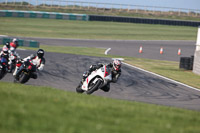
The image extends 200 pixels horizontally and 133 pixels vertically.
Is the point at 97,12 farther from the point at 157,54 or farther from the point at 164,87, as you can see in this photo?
the point at 164,87

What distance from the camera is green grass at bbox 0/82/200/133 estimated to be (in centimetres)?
539

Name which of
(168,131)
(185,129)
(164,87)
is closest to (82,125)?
(168,131)

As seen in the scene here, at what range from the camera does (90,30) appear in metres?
50.7

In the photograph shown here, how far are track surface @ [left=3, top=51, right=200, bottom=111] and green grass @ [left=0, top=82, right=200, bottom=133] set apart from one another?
254 inches

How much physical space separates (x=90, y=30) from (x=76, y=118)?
45051 millimetres

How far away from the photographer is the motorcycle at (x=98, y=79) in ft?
41.8

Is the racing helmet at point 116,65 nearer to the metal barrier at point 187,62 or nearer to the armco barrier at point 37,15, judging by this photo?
the metal barrier at point 187,62

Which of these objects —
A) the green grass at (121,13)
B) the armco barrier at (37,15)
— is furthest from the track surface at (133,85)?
the green grass at (121,13)

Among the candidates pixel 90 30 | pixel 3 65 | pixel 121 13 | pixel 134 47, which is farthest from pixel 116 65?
pixel 121 13

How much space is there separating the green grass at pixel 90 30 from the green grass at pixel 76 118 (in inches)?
1394

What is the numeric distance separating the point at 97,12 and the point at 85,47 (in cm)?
3204

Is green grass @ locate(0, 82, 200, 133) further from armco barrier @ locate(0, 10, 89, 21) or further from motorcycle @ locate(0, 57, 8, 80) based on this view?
armco barrier @ locate(0, 10, 89, 21)

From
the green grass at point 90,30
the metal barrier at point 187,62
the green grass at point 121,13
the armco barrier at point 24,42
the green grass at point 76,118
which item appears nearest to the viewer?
Result: the green grass at point 76,118

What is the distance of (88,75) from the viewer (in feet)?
43.2
